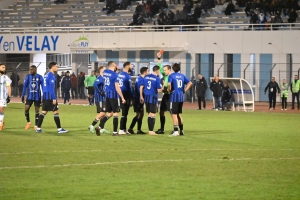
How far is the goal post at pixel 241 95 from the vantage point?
120ft

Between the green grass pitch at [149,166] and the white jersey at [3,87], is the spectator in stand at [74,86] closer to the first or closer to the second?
the white jersey at [3,87]

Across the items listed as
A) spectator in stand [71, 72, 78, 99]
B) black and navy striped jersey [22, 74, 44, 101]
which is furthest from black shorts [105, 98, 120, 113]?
spectator in stand [71, 72, 78, 99]

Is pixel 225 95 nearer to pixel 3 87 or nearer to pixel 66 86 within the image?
pixel 66 86

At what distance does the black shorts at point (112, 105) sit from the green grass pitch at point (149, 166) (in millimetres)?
736

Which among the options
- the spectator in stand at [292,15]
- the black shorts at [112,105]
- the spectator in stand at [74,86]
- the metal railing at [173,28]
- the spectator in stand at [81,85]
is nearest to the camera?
the black shorts at [112,105]

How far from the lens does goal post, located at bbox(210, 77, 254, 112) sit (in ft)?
120

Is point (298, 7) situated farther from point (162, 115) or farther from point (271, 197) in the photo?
point (271, 197)

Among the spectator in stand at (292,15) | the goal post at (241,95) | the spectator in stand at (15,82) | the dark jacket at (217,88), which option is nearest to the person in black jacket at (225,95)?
the dark jacket at (217,88)

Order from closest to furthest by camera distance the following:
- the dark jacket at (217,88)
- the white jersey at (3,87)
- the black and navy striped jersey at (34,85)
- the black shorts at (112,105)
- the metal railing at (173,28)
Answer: the black shorts at (112,105) → the white jersey at (3,87) → the black and navy striped jersey at (34,85) → the dark jacket at (217,88) → the metal railing at (173,28)

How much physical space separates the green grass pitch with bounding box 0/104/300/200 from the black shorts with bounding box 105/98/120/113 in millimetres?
736

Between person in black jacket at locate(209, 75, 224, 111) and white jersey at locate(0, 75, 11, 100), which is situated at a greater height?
white jersey at locate(0, 75, 11, 100)

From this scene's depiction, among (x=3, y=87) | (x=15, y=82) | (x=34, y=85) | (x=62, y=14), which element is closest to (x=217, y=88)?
(x=34, y=85)

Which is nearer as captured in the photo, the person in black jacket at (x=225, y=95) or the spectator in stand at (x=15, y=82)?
the person in black jacket at (x=225, y=95)

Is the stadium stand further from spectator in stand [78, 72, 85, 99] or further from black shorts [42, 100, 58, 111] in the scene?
black shorts [42, 100, 58, 111]
